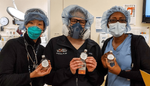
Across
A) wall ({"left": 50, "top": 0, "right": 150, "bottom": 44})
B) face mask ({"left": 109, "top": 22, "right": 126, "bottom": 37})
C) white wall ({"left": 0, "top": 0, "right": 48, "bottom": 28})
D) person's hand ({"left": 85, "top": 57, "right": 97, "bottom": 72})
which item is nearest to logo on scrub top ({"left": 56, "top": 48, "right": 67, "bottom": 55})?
person's hand ({"left": 85, "top": 57, "right": 97, "bottom": 72})

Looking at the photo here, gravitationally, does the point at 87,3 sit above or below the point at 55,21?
above

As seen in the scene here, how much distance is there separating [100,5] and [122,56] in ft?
4.65

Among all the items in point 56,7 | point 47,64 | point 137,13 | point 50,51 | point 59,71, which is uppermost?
point 56,7

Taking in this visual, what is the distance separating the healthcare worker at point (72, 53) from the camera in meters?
1.19

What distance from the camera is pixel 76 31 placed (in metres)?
1.29

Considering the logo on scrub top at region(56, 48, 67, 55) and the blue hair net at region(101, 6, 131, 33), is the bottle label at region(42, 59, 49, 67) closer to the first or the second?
the logo on scrub top at region(56, 48, 67, 55)

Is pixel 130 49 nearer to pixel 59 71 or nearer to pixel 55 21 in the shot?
pixel 59 71

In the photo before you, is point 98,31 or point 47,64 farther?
point 98,31

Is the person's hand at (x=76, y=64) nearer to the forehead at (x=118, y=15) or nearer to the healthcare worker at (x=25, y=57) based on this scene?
the healthcare worker at (x=25, y=57)

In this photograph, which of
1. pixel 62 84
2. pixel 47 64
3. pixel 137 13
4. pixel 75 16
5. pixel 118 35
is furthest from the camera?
pixel 137 13

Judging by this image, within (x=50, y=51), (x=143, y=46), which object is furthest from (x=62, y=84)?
(x=143, y=46)

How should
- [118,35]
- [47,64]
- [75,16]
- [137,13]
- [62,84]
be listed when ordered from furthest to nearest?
[137,13], [118,35], [75,16], [62,84], [47,64]

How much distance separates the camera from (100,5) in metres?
2.36

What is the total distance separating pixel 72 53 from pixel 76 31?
0.28 m
